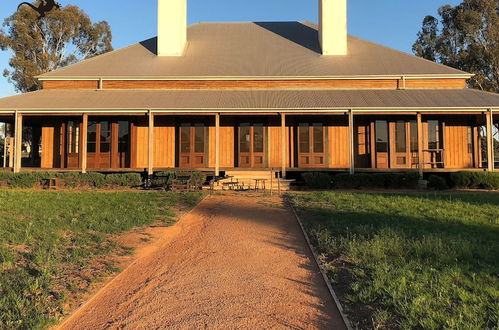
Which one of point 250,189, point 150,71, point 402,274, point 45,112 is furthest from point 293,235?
point 150,71

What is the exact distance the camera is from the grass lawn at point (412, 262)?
3357 millimetres

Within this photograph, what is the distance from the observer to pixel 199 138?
54.9 feet

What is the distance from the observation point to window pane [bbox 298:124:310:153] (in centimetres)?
1653

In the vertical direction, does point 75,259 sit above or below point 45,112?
below

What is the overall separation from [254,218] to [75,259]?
4.26 metres

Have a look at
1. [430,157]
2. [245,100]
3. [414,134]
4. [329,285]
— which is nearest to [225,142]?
[245,100]

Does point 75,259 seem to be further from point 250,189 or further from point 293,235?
point 250,189

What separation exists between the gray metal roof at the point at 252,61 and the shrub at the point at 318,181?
5.91 metres

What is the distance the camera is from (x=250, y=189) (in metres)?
13.7

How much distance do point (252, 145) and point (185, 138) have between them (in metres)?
3.43

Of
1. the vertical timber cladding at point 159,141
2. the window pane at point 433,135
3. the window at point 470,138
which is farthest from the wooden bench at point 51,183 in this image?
the window at point 470,138

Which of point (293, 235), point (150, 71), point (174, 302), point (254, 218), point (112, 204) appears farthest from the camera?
point (150, 71)

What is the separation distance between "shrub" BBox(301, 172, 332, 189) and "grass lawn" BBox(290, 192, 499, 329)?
4.63 meters

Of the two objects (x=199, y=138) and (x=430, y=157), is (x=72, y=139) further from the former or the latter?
(x=430, y=157)
